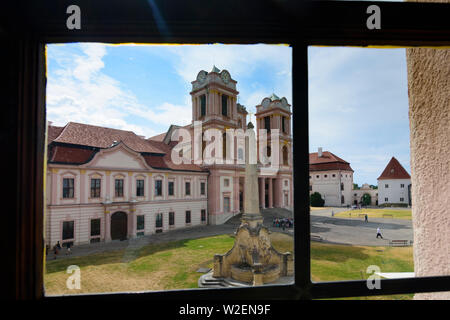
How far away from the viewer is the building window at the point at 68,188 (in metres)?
14.8

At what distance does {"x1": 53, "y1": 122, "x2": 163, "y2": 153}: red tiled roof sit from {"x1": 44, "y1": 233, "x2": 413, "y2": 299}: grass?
25.6 ft

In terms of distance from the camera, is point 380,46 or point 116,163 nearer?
point 380,46

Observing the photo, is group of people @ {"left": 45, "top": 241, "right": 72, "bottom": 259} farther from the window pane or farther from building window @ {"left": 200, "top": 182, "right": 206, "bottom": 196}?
building window @ {"left": 200, "top": 182, "right": 206, "bottom": 196}

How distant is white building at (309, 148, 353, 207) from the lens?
30.0 metres

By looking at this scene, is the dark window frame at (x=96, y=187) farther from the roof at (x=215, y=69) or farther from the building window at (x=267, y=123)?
the building window at (x=267, y=123)

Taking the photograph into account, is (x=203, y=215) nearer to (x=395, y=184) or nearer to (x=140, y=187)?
(x=140, y=187)

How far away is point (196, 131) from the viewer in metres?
25.6

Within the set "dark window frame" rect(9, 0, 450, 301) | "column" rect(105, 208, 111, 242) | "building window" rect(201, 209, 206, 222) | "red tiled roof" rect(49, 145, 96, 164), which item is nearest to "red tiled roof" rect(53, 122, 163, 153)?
"red tiled roof" rect(49, 145, 96, 164)

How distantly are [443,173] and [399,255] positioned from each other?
14755 millimetres

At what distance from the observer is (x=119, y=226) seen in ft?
57.4

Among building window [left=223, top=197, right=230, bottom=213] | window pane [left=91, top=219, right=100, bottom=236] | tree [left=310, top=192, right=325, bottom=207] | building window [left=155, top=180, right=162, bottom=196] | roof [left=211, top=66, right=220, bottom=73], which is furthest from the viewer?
tree [left=310, top=192, right=325, bottom=207]
